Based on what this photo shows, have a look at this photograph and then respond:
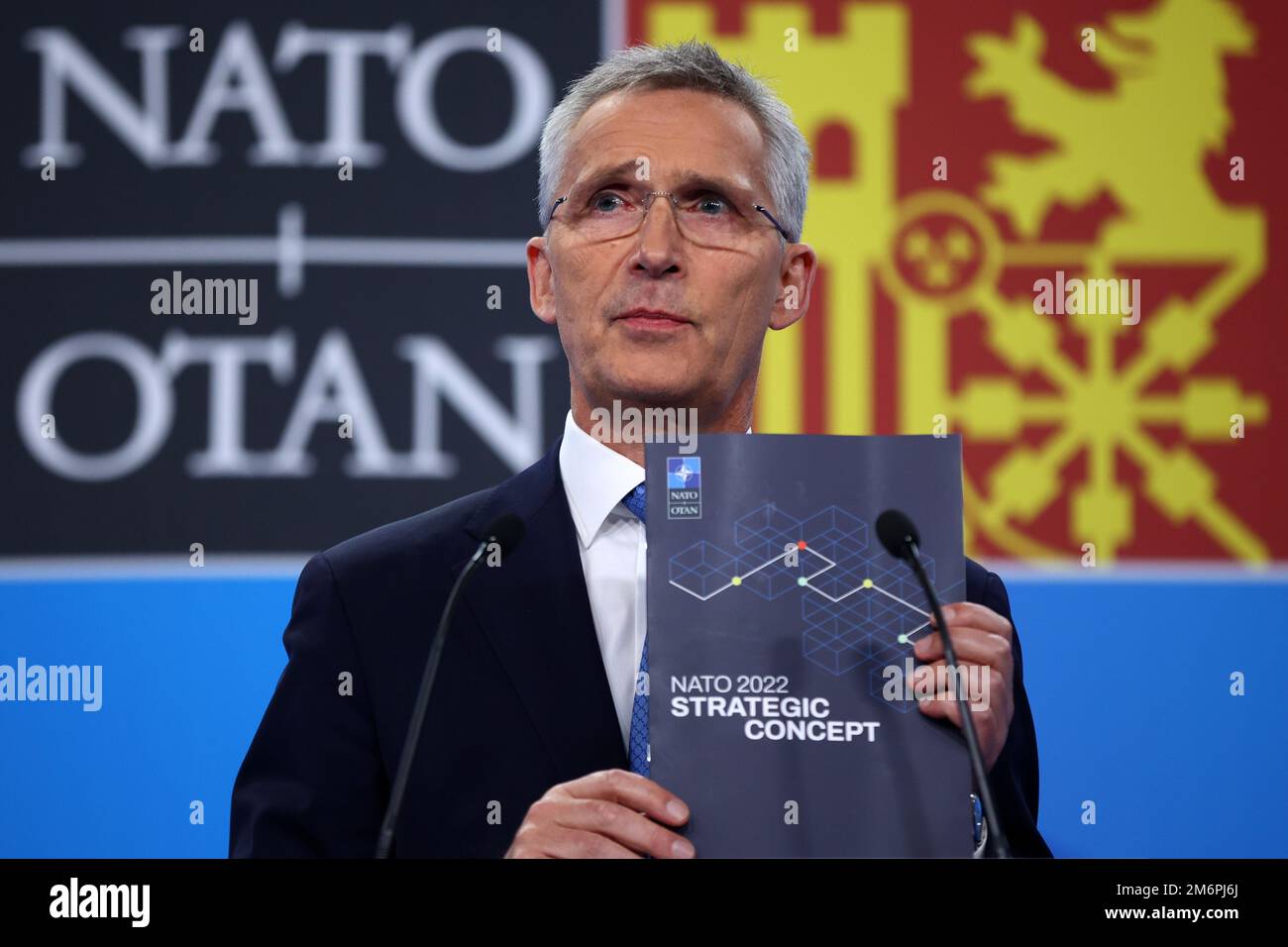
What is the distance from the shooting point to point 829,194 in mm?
2627

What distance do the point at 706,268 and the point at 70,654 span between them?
149cm

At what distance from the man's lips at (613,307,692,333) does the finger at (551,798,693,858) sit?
0.74 meters

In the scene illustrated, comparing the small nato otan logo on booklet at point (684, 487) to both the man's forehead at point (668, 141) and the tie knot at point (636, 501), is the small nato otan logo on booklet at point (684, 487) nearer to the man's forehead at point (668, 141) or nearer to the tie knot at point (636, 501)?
the tie knot at point (636, 501)

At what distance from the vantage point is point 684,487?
1.45 metres

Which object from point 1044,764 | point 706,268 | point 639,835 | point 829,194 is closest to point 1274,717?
point 1044,764

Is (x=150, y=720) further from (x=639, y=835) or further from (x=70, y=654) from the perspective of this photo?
(x=639, y=835)

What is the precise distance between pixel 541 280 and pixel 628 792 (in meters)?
0.97

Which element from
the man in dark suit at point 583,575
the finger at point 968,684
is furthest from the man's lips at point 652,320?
the finger at point 968,684

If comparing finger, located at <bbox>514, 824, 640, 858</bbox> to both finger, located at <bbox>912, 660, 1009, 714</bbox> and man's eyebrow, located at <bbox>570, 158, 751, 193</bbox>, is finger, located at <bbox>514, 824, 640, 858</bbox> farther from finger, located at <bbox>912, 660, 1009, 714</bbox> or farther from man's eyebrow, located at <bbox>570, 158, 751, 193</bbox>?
man's eyebrow, located at <bbox>570, 158, 751, 193</bbox>

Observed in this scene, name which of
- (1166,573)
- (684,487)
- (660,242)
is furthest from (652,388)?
(1166,573)

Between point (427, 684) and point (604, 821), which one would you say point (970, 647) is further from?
point (427, 684)

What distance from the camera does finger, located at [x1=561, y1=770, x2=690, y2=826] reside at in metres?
1.35

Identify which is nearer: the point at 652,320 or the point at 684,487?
the point at 684,487

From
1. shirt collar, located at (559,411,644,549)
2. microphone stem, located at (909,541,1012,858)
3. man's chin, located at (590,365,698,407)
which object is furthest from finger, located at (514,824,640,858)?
man's chin, located at (590,365,698,407)
